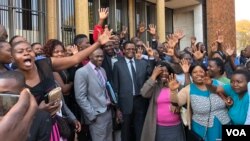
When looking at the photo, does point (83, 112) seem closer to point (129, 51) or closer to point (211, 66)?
point (129, 51)

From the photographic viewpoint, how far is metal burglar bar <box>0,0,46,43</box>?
986 cm

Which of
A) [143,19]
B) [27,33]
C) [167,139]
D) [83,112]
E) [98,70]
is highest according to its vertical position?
[143,19]

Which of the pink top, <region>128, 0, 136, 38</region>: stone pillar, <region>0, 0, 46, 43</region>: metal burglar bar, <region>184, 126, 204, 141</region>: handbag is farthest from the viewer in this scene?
<region>128, 0, 136, 38</region>: stone pillar

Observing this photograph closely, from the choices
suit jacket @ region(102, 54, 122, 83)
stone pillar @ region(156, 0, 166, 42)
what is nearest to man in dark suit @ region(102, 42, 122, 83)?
suit jacket @ region(102, 54, 122, 83)

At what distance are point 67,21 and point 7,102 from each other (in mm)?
10095

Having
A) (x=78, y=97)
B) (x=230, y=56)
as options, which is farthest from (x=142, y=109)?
(x=230, y=56)

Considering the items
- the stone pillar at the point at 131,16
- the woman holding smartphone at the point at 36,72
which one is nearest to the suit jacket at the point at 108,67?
the woman holding smartphone at the point at 36,72

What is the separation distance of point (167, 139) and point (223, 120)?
827 millimetres

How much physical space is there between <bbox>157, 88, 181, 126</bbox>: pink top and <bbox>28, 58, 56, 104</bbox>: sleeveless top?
222 centimetres

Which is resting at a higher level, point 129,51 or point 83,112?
point 129,51

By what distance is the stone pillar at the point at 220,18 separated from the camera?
20812mm

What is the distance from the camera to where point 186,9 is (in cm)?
2144

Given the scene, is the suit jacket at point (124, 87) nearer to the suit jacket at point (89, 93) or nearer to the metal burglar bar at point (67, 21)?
the suit jacket at point (89, 93)

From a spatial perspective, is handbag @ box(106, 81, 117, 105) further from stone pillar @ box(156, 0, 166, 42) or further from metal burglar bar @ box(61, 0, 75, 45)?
stone pillar @ box(156, 0, 166, 42)
